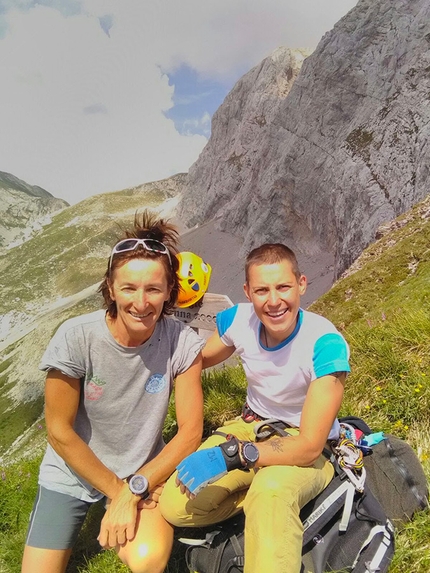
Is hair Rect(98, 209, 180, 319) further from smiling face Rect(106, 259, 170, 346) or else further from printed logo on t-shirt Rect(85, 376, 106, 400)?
printed logo on t-shirt Rect(85, 376, 106, 400)

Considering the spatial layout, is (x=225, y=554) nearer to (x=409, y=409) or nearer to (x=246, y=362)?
(x=246, y=362)

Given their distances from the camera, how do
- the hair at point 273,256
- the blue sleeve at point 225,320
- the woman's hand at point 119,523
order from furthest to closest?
Result: 1. the blue sleeve at point 225,320
2. the hair at point 273,256
3. the woman's hand at point 119,523

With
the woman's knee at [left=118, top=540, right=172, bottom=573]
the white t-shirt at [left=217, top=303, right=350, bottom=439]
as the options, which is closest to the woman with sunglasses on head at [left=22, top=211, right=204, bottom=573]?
the woman's knee at [left=118, top=540, right=172, bottom=573]

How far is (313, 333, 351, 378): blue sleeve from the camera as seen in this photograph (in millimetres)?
3039

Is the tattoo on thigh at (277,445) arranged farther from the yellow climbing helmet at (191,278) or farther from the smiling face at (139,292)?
the yellow climbing helmet at (191,278)

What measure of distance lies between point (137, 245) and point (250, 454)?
189cm

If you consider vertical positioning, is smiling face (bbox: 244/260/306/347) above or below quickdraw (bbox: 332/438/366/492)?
above

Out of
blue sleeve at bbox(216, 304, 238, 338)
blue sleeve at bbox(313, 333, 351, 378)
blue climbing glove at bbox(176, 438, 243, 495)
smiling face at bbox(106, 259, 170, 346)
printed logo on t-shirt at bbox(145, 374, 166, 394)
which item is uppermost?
smiling face at bbox(106, 259, 170, 346)

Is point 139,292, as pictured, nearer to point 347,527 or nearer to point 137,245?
point 137,245

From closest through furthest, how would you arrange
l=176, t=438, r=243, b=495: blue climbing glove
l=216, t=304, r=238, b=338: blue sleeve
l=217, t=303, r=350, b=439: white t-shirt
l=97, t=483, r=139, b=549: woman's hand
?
l=176, t=438, r=243, b=495: blue climbing glove
l=217, t=303, r=350, b=439: white t-shirt
l=97, t=483, r=139, b=549: woman's hand
l=216, t=304, r=238, b=338: blue sleeve

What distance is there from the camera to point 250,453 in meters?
2.78

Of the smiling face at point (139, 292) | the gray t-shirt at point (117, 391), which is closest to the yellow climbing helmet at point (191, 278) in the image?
the gray t-shirt at point (117, 391)

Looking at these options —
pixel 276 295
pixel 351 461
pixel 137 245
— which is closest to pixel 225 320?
pixel 276 295

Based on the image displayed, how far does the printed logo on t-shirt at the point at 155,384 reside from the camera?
3662 millimetres
